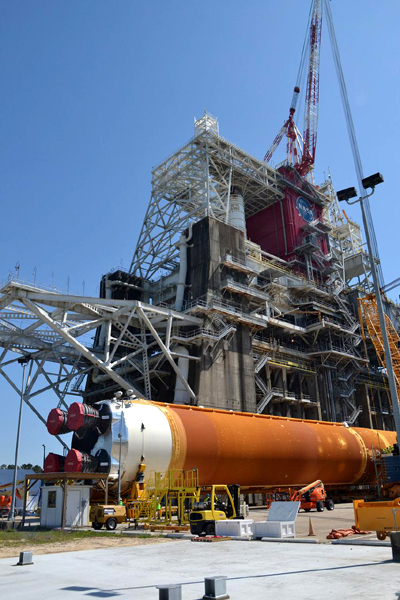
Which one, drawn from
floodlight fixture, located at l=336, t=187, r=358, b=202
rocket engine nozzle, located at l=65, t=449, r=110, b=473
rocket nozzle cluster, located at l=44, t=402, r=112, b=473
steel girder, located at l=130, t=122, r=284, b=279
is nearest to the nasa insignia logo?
steel girder, located at l=130, t=122, r=284, b=279

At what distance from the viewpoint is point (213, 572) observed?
11.2 metres

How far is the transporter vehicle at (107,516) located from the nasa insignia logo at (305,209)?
57897mm

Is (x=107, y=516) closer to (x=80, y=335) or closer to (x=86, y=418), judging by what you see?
(x=86, y=418)

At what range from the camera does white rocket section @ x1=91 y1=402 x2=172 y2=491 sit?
24531 millimetres

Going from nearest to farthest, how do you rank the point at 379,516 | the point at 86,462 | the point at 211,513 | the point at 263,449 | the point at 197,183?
the point at 379,516, the point at 211,513, the point at 86,462, the point at 263,449, the point at 197,183

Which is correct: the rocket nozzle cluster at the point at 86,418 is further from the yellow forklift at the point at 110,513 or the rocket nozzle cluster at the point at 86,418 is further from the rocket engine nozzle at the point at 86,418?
the yellow forklift at the point at 110,513

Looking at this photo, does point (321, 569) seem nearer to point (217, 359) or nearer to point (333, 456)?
point (333, 456)

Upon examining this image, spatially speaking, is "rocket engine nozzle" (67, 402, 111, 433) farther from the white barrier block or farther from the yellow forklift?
the white barrier block

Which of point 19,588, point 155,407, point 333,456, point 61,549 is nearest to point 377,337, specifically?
point 333,456

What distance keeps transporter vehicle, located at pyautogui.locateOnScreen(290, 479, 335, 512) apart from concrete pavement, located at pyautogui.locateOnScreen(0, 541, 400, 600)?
53.6 ft

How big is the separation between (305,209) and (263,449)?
5084 centimetres

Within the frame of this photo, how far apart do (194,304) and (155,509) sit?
28.8 meters

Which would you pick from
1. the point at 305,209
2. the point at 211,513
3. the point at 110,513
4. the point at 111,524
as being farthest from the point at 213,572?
the point at 305,209

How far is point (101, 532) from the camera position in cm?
2039
